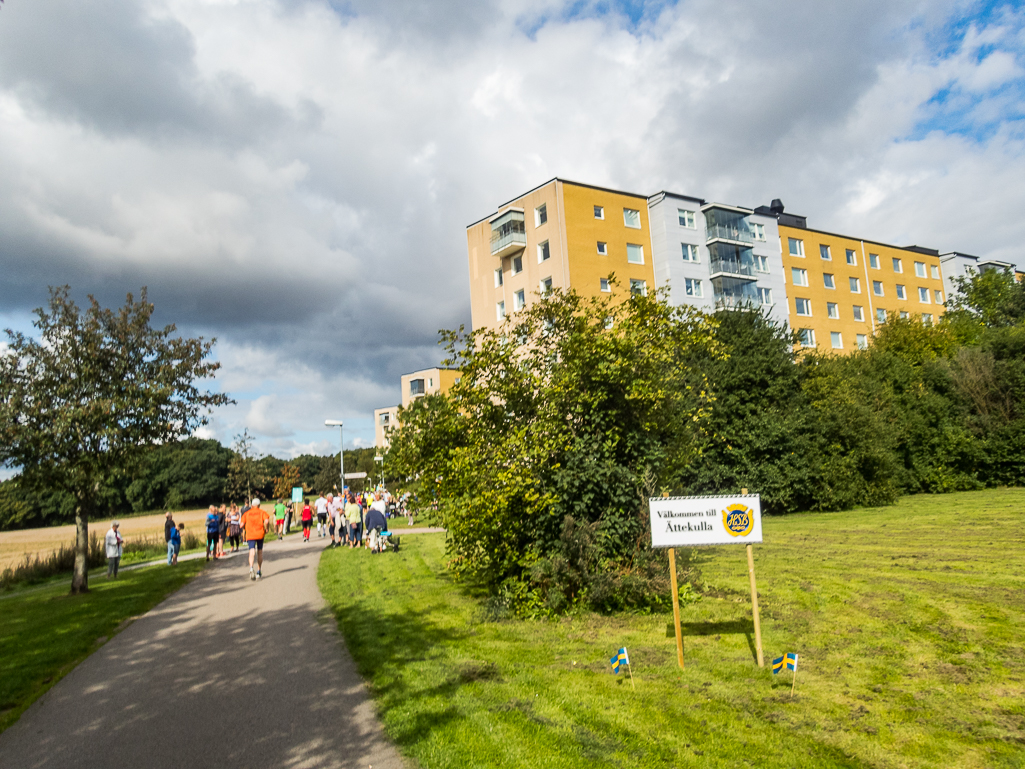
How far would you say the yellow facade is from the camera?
4147 centimetres

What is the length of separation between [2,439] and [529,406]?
10162 millimetres

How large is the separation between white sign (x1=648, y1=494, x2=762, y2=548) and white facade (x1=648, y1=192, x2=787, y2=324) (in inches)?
1536

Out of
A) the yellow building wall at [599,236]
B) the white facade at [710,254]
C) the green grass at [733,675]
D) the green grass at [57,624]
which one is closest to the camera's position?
the green grass at [733,675]

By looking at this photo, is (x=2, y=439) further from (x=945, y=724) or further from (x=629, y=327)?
(x=945, y=724)

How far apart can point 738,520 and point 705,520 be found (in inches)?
12.4

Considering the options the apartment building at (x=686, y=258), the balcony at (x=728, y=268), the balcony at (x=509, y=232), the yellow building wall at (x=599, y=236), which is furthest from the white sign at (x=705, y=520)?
the balcony at (x=728, y=268)

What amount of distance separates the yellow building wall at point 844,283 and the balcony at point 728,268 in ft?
20.1

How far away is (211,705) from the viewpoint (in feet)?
19.6

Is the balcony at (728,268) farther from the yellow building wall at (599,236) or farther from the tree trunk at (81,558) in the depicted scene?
the tree trunk at (81,558)

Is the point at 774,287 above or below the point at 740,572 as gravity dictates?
above

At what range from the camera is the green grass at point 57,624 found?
23.1 ft

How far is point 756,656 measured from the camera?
6.57m

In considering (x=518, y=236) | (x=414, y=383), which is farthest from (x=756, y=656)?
(x=414, y=383)

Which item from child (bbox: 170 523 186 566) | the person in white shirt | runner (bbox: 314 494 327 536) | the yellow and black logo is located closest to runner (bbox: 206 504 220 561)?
child (bbox: 170 523 186 566)
